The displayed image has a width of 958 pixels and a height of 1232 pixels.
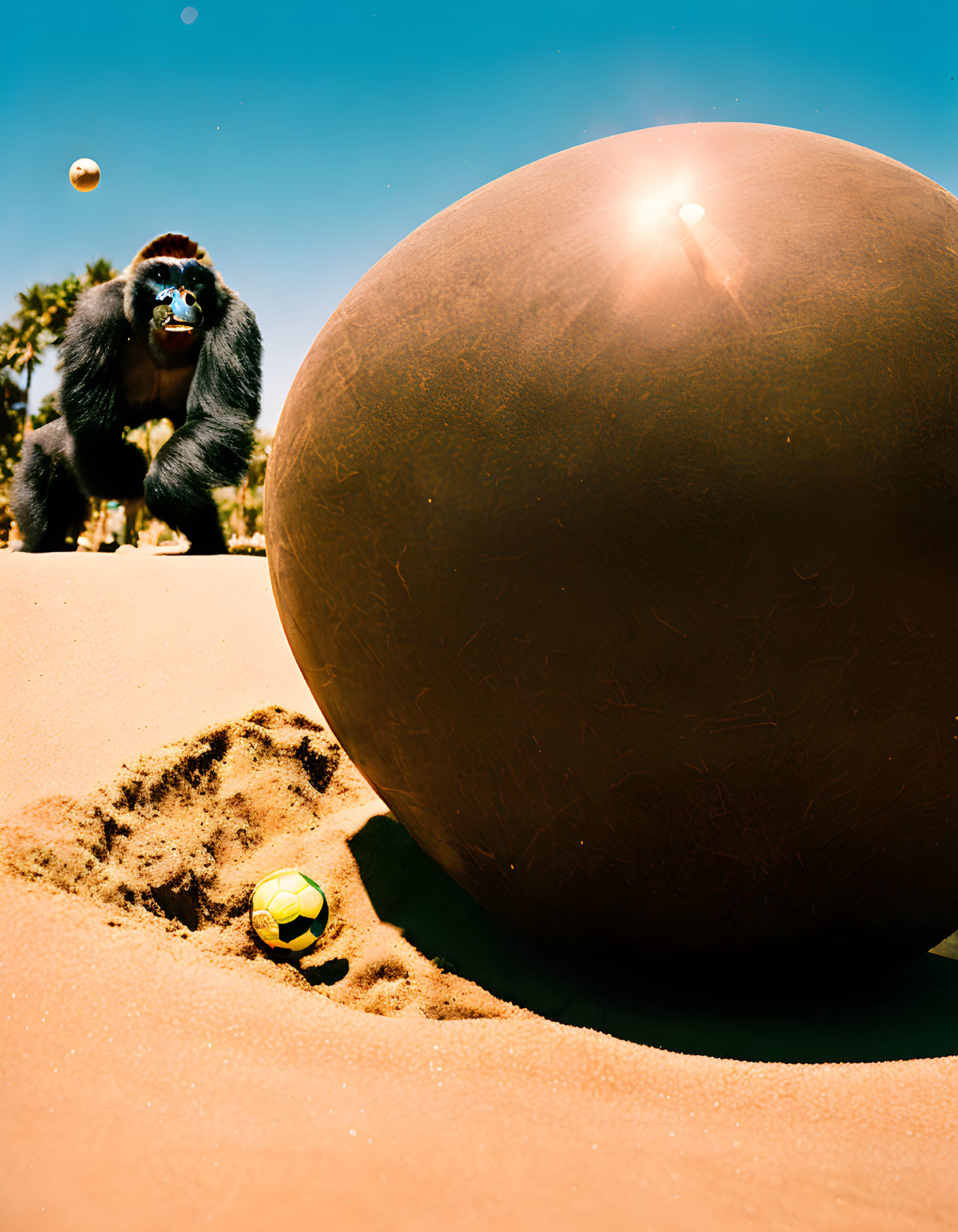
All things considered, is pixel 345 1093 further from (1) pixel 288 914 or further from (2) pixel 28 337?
(2) pixel 28 337

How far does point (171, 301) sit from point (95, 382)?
1.07 meters

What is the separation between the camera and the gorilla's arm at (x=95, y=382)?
7.73 m

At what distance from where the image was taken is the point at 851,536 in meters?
1.82

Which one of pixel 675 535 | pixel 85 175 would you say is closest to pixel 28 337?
pixel 85 175

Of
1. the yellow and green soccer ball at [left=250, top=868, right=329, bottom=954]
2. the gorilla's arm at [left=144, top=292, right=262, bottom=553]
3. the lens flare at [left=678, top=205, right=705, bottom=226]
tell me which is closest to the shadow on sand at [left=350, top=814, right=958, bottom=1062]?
the yellow and green soccer ball at [left=250, top=868, right=329, bottom=954]

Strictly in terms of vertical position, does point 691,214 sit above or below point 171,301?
below

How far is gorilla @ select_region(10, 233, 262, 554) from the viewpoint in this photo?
297 inches

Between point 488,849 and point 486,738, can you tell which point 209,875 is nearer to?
point 488,849

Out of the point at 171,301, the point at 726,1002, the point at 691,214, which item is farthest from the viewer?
the point at 171,301

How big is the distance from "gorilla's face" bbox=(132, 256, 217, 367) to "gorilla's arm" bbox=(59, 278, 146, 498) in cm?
31

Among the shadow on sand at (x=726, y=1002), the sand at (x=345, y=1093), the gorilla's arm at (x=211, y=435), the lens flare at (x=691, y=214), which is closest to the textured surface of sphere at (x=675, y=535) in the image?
the lens flare at (x=691, y=214)

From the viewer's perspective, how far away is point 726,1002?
7.61 ft

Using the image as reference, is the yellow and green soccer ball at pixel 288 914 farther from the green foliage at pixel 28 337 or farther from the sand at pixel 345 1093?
the green foliage at pixel 28 337

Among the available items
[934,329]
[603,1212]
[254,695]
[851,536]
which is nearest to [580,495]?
[851,536]
